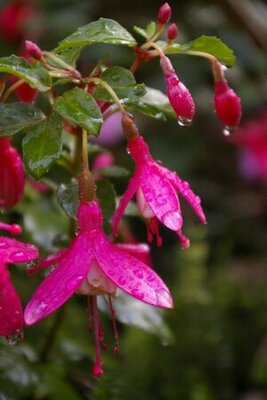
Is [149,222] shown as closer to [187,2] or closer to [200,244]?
[200,244]

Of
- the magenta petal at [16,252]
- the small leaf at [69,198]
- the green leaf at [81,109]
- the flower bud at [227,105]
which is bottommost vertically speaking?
the small leaf at [69,198]

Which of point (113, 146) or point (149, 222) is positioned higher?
point (149, 222)

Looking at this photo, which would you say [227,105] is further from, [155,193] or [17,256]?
[17,256]

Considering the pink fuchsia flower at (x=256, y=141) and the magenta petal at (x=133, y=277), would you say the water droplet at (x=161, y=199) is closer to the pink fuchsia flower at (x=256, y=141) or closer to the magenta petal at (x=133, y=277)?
the magenta petal at (x=133, y=277)

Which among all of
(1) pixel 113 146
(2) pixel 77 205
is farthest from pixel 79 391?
(1) pixel 113 146

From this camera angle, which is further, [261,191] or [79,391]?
[261,191]

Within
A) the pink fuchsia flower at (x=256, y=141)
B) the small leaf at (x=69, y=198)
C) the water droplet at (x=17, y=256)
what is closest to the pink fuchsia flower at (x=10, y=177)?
the small leaf at (x=69, y=198)

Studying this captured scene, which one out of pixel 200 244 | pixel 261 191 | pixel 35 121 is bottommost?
pixel 261 191
